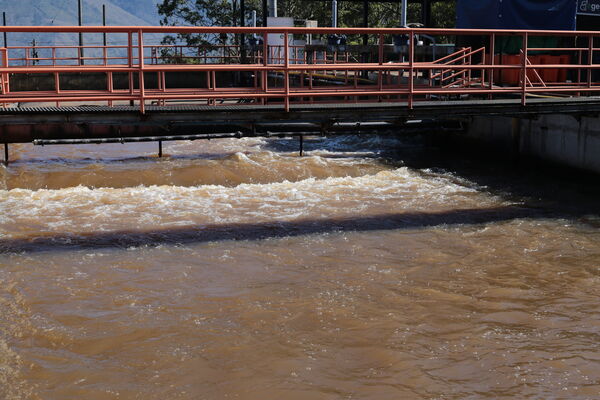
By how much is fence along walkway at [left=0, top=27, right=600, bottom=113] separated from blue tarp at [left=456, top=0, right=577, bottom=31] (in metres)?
0.55

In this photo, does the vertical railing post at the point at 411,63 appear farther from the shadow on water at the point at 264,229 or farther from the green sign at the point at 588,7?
the green sign at the point at 588,7

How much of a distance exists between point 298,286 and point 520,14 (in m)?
13.8

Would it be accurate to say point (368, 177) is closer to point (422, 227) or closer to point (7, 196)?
point (422, 227)

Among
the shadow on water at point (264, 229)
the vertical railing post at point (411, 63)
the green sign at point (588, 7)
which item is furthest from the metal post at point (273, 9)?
the vertical railing post at point (411, 63)

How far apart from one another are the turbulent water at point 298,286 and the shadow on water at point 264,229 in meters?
0.05

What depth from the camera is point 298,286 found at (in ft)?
32.4

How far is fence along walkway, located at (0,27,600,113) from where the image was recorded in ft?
37.7

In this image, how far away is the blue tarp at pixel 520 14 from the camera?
19984 millimetres

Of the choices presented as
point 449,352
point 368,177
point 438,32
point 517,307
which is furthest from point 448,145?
point 449,352

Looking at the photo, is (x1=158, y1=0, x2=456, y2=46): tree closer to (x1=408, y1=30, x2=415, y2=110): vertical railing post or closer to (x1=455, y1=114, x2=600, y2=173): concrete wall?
(x1=455, y1=114, x2=600, y2=173): concrete wall

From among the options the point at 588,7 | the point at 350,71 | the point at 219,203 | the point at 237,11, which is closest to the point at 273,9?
the point at 350,71

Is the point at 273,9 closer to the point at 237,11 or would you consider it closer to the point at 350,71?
the point at 350,71

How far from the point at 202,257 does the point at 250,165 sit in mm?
→ 7921

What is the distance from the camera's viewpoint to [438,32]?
12961 mm
